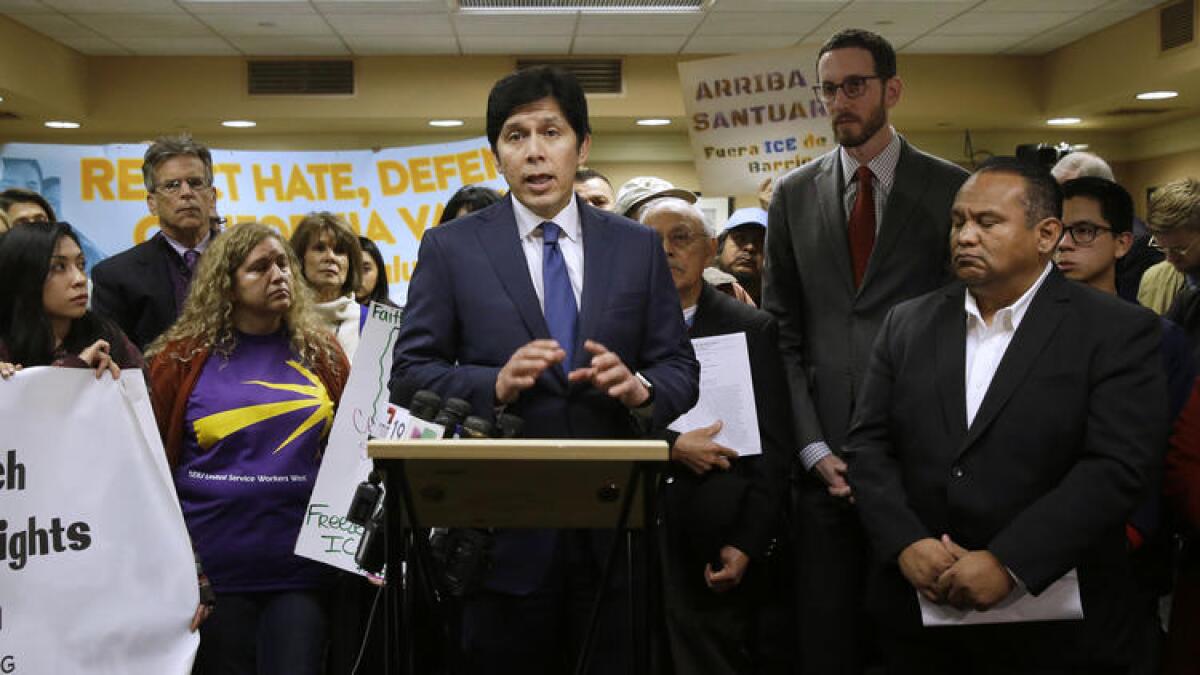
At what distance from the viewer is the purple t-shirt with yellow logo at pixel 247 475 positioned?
3021 mm

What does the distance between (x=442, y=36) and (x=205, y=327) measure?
6.83 m

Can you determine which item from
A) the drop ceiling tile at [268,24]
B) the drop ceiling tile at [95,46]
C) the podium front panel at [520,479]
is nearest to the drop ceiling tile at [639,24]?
the drop ceiling tile at [268,24]

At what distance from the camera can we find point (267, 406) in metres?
3.11

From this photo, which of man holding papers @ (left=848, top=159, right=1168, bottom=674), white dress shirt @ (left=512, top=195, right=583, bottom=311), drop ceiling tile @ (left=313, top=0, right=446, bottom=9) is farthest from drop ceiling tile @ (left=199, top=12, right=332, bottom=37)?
man holding papers @ (left=848, top=159, right=1168, bottom=674)

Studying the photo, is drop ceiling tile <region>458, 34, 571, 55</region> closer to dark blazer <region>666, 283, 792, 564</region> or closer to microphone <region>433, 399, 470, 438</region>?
dark blazer <region>666, 283, 792, 564</region>

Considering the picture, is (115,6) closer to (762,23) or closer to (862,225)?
(762,23)

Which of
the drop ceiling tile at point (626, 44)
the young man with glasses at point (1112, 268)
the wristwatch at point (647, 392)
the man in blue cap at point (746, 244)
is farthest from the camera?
the drop ceiling tile at point (626, 44)

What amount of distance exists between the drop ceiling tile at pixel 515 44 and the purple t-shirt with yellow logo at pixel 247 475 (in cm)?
694


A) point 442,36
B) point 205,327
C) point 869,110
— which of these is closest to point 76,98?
point 442,36

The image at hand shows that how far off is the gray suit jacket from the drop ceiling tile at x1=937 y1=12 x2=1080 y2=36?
6512 millimetres

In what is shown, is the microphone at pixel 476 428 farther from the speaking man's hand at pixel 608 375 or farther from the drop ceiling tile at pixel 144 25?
the drop ceiling tile at pixel 144 25

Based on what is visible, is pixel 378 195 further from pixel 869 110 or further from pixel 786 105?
pixel 869 110

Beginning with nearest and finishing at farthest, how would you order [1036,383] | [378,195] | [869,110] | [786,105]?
[1036,383] < [869,110] < [786,105] < [378,195]

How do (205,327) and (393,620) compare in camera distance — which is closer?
(393,620)
